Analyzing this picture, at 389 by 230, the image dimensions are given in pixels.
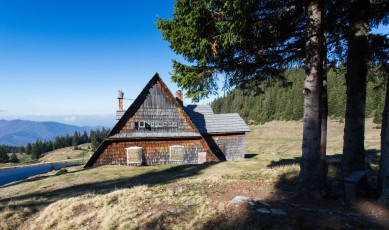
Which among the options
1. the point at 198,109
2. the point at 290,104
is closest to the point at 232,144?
the point at 198,109

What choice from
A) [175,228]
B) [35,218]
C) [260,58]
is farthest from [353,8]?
[35,218]

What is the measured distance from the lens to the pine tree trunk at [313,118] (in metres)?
7.75

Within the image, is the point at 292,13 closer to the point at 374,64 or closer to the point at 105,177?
the point at 374,64

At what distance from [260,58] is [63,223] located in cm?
890

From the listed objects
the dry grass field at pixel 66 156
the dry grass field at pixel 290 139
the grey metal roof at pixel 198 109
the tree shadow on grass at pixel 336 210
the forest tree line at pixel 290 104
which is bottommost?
the dry grass field at pixel 66 156

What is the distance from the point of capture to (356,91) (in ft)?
28.3

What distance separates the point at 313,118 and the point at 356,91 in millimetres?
2387

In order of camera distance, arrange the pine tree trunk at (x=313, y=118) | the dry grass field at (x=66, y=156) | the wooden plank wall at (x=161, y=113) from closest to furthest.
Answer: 1. the pine tree trunk at (x=313, y=118)
2. the wooden plank wall at (x=161, y=113)
3. the dry grass field at (x=66, y=156)

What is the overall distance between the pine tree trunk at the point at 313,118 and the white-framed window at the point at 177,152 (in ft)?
53.8

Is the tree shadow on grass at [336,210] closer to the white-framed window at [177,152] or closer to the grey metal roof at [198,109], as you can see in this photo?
the white-framed window at [177,152]

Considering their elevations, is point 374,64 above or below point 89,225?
above

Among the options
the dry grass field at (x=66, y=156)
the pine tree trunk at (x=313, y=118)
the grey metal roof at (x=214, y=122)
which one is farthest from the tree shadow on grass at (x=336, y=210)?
the dry grass field at (x=66, y=156)

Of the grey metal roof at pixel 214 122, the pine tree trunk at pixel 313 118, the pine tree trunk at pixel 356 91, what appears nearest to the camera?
the pine tree trunk at pixel 313 118

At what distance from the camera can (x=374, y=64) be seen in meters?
10.3
